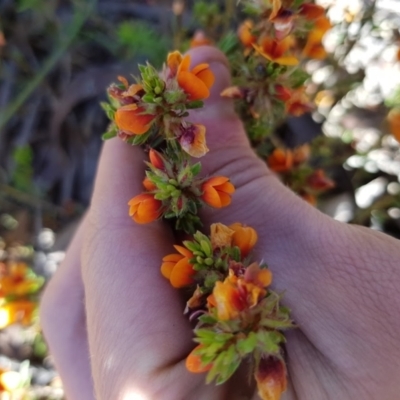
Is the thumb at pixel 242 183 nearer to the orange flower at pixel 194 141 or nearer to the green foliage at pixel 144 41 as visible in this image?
the orange flower at pixel 194 141

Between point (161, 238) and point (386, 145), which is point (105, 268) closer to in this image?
point (161, 238)

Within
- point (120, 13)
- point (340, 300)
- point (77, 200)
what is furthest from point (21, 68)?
point (340, 300)

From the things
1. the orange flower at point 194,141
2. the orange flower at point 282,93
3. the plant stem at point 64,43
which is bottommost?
the plant stem at point 64,43

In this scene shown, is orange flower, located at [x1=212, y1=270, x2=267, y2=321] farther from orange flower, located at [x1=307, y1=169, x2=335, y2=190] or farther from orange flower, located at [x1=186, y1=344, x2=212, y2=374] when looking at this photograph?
orange flower, located at [x1=307, y1=169, x2=335, y2=190]

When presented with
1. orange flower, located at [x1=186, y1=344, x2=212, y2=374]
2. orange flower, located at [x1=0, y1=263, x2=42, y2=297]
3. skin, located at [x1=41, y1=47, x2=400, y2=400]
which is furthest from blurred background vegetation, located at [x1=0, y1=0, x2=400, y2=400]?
orange flower, located at [x1=186, y1=344, x2=212, y2=374]

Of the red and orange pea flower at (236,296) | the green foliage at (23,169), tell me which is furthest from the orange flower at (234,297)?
the green foliage at (23,169)

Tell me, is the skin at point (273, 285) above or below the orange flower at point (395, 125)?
below
